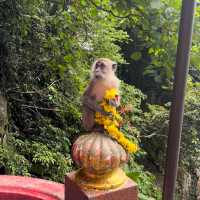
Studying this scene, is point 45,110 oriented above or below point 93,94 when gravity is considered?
below

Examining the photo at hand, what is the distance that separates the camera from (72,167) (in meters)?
→ 4.20

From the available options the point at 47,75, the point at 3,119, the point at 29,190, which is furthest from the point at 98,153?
the point at 47,75

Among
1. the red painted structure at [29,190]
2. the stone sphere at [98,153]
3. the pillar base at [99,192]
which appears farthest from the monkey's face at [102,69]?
the red painted structure at [29,190]

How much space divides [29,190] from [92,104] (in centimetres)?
87

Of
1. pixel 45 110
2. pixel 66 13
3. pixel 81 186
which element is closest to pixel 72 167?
pixel 45 110

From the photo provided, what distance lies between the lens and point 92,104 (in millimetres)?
1719

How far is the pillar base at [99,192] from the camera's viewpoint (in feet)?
5.53

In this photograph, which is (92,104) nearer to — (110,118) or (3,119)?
(110,118)

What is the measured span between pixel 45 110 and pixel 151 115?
7.81 feet

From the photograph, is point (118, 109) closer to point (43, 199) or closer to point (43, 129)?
point (43, 199)

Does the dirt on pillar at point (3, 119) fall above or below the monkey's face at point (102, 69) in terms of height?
below

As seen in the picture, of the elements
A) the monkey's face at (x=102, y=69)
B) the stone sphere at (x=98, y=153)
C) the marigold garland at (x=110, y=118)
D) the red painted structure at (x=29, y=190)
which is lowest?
the red painted structure at (x=29, y=190)

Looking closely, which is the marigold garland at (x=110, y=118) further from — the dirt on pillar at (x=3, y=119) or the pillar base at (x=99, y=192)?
the dirt on pillar at (x=3, y=119)

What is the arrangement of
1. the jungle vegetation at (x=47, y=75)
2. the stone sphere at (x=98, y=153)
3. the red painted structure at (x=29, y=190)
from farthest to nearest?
the jungle vegetation at (x=47, y=75) < the red painted structure at (x=29, y=190) < the stone sphere at (x=98, y=153)
